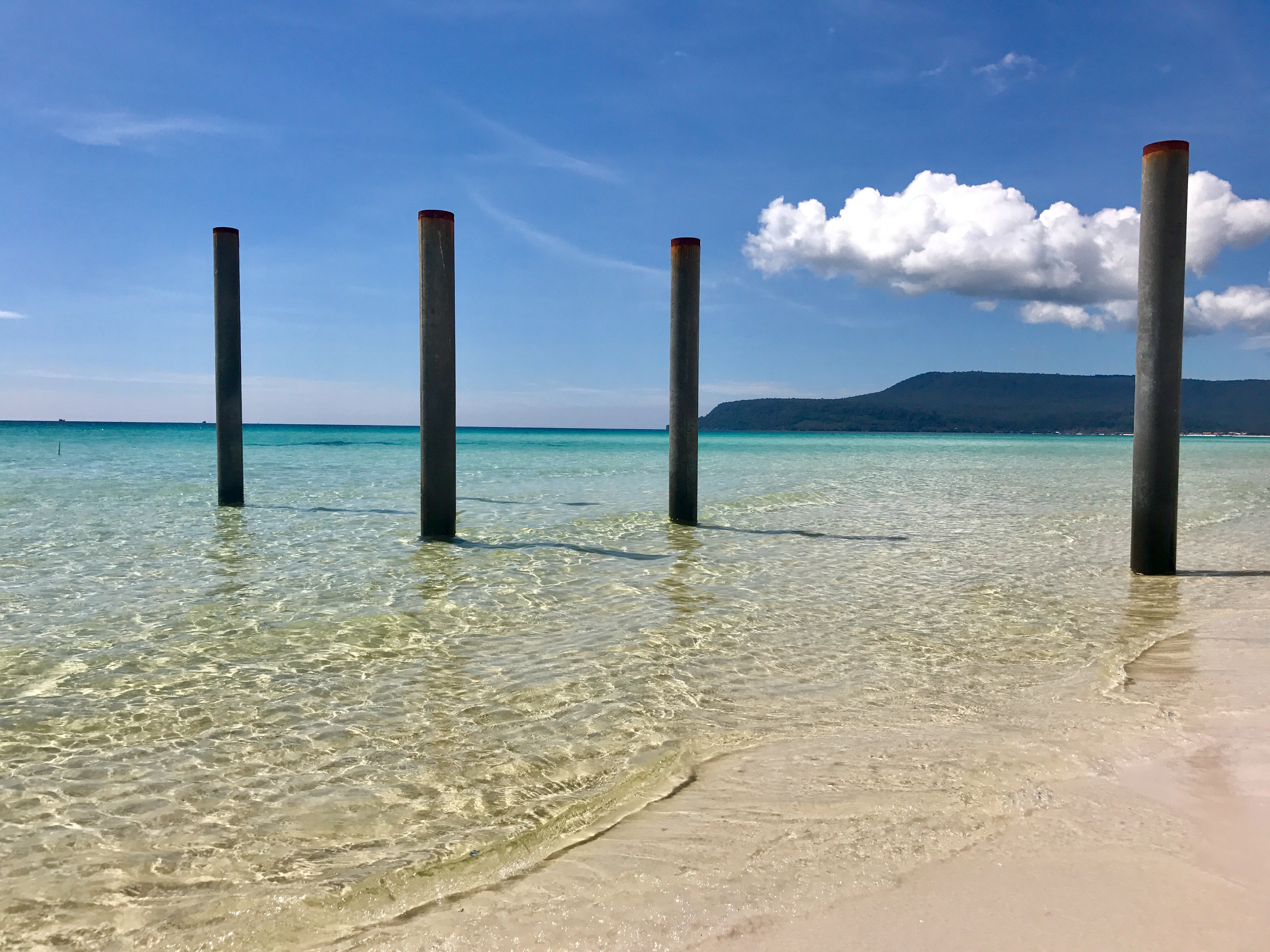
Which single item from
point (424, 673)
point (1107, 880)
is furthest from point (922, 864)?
point (424, 673)

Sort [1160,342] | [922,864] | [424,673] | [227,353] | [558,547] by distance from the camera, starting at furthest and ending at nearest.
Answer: [227,353], [558,547], [1160,342], [424,673], [922,864]

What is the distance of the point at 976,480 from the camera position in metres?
24.1

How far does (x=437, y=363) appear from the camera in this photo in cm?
1030

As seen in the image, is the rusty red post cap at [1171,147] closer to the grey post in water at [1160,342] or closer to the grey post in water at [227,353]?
the grey post in water at [1160,342]

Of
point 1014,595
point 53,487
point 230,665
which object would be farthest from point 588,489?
point 230,665

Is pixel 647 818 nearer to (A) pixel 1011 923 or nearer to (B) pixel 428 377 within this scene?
(A) pixel 1011 923

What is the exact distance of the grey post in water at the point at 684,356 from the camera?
11508 millimetres

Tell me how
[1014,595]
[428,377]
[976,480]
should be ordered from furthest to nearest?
[976,480] → [428,377] → [1014,595]

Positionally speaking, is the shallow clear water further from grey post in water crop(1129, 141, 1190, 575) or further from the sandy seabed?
grey post in water crop(1129, 141, 1190, 575)

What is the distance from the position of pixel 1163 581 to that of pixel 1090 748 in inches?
212

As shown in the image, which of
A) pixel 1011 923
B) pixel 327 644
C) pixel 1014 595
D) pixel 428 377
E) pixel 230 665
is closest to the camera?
pixel 1011 923

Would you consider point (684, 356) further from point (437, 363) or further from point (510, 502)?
point (510, 502)

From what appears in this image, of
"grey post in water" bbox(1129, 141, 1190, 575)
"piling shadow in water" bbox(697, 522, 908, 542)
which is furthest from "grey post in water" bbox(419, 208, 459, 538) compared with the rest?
"grey post in water" bbox(1129, 141, 1190, 575)

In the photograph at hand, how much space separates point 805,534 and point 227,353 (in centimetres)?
984
